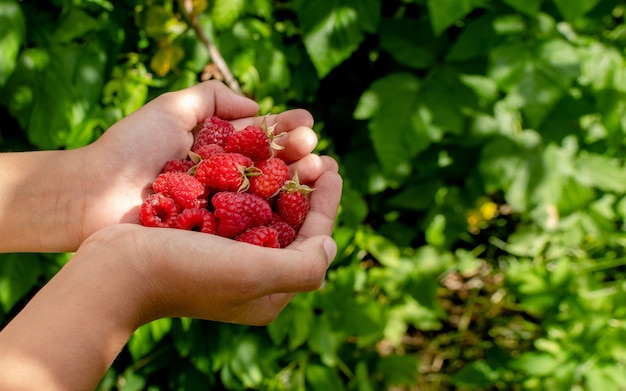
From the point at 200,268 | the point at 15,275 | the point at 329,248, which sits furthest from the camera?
the point at 15,275

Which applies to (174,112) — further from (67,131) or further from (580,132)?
(580,132)

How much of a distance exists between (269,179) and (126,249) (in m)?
0.40

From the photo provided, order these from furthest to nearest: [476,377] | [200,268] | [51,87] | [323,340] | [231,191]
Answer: [476,377], [323,340], [51,87], [231,191], [200,268]

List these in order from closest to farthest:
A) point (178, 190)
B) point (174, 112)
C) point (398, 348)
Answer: point (178, 190) < point (174, 112) < point (398, 348)

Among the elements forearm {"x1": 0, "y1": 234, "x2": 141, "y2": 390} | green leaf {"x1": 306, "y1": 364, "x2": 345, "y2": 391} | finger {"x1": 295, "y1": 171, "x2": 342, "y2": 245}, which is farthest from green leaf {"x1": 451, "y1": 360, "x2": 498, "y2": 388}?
forearm {"x1": 0, "y1": 234, "x2": 141, "y2": 390}

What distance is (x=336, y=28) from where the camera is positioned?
5.15 ft

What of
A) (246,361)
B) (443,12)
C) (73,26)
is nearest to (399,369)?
(246,361)

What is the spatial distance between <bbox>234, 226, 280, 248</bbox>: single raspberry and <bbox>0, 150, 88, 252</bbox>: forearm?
1.37 feet

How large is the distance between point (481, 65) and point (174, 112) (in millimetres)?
911

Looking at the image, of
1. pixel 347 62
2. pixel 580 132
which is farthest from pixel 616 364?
pixel 347 62

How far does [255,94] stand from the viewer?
1726 mm

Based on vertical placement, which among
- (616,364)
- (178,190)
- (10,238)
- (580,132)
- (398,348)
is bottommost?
(398,348)

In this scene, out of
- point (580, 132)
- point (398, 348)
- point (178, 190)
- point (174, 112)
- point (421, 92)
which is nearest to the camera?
point (178, 190)

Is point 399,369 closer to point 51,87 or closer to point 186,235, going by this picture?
point 186,235
